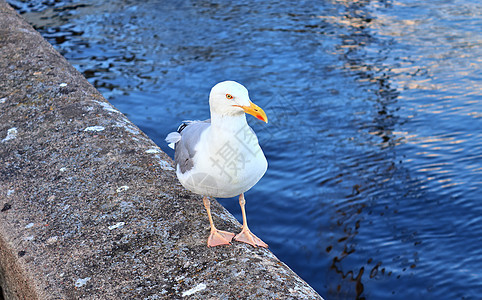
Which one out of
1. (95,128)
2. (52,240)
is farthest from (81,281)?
Result: (95,128)

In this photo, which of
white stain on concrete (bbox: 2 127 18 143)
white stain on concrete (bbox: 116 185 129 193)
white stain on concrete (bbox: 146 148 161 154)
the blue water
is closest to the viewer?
white stain on concrete (bbox: 116 185 129 193)

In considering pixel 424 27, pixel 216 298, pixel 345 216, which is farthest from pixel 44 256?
pixel 424 27

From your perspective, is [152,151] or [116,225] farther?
[152,151]

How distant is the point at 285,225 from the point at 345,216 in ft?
2.62

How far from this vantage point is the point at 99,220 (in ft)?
12.0

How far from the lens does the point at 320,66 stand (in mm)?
10148

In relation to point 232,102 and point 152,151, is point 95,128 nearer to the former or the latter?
point 152,151

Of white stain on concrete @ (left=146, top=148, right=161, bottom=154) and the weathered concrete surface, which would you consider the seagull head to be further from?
white stain on concrete @ (left=146, top=148, right=161, bottom=154)

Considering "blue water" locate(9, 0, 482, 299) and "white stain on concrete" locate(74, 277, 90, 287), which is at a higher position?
"white stain on concrete" locate(74, 277, 90, 287)

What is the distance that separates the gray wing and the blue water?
9.72ft

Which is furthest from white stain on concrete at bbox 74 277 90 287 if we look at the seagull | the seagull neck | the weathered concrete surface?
the seagull neck

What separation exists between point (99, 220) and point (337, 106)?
5997mm

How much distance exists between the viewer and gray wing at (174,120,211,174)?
11.2 ft

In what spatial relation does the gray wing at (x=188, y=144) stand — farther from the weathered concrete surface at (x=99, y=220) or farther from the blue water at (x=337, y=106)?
the blue water at (x=337, y=106)
